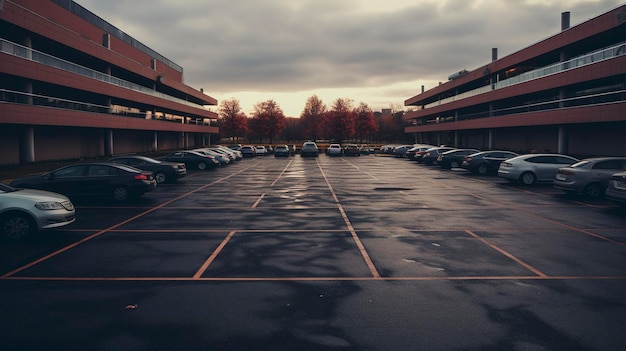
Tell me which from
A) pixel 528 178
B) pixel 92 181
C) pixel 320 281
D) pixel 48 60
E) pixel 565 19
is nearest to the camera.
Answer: pixel 320 281

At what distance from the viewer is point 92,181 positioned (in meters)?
15.4

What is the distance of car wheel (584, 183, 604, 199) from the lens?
16.6m

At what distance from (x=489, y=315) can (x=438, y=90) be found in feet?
234

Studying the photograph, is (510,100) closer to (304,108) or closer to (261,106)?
(261,106)

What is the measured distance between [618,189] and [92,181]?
1646cm

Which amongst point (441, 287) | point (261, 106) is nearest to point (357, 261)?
point (441, 287)

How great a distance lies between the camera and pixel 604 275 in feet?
24.9

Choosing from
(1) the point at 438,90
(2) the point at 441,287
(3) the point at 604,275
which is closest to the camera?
(2) the point at 441,287

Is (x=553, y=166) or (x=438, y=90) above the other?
(x=438, y=90)

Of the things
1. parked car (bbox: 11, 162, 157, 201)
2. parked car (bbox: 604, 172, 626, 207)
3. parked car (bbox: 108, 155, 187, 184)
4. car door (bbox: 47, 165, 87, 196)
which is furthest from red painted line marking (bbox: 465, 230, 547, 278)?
parked car (bbox: 108, 155, 187, 184)

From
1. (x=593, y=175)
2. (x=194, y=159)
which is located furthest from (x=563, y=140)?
(x=194, y=159)

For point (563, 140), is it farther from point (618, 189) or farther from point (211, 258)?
point (211, 258)

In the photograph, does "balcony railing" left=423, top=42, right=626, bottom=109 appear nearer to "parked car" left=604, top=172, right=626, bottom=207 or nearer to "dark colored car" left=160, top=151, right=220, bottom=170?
"parked car" left=604, top=172, right=626, bottom=207

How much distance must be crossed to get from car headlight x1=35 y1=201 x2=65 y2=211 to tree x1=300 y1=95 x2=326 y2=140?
343 feet
